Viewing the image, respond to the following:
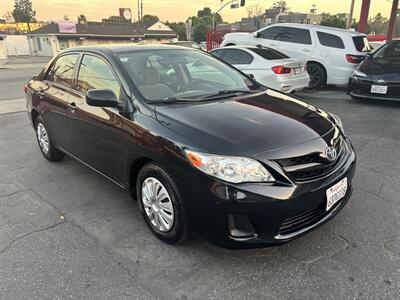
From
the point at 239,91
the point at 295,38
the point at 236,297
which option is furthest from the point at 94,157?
the point at 295,38

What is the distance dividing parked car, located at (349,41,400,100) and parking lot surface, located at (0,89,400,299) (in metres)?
3.90

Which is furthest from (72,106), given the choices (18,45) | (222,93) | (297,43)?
(18,45)

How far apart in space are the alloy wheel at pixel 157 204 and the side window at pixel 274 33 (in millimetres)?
8945

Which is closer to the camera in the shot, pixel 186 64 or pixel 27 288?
pixel 27 288

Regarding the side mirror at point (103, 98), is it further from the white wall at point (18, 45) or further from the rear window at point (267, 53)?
the white wall at point (18, 45)

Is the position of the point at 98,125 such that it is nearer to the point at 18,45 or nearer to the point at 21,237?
the point at 21,237

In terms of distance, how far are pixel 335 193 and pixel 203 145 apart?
1.07 m

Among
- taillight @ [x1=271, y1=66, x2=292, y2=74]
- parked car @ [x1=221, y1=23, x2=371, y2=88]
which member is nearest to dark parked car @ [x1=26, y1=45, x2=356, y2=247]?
taillight @ [x1=271, y1=66, x2=292, y2=74]

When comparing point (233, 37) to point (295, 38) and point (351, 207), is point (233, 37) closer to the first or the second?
point (295, 38)

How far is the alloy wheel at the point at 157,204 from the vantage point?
2.76 m

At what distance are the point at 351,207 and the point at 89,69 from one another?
299cm

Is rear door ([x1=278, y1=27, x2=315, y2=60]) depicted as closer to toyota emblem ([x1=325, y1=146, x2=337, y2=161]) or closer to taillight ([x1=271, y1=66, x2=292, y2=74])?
taillight ([x1=271, y1=66, x2=292, y2=74])

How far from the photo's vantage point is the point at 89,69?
12.0ft

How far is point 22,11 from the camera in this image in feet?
305
